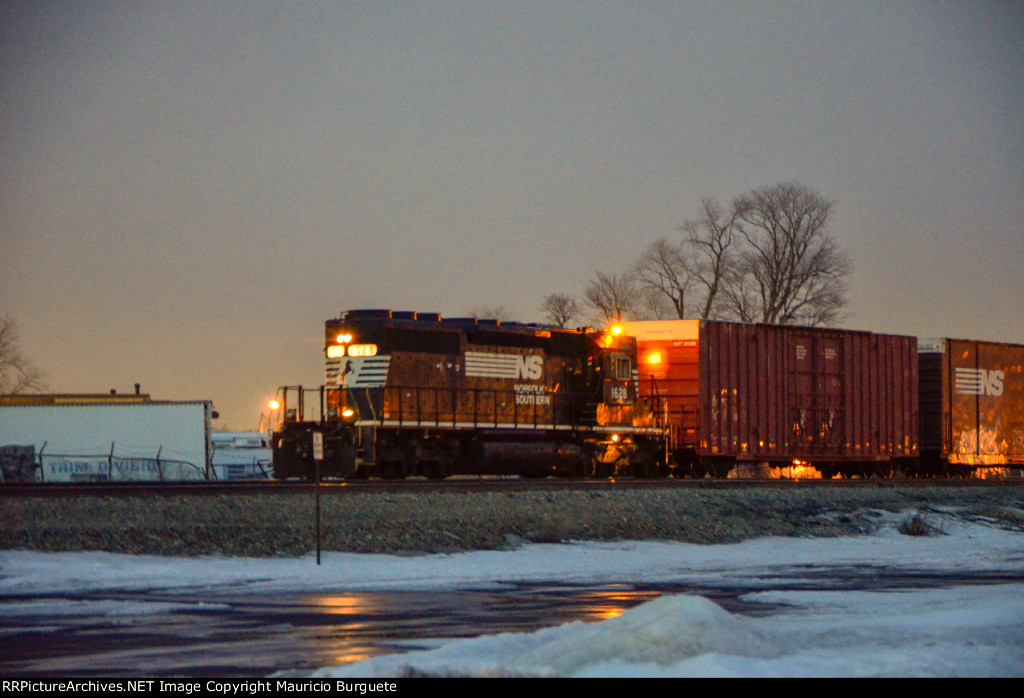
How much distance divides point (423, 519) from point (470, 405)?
27.1 feet

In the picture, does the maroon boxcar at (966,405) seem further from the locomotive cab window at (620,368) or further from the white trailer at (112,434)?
the white trailer at (112,434)

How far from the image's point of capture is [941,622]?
10367 mm

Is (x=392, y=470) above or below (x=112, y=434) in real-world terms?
below

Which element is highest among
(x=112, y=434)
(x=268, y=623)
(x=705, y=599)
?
(x=705, y=599)

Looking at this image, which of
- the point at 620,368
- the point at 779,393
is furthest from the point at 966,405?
the point at 620,368

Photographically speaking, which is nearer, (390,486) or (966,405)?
(390,486)

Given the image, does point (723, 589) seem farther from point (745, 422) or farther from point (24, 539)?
point (745, 422)

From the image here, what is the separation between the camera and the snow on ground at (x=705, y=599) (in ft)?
26.7

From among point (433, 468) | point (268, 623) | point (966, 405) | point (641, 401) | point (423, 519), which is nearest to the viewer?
point (268, 623)

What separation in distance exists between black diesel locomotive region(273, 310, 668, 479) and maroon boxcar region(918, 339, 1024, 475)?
9.05 meters

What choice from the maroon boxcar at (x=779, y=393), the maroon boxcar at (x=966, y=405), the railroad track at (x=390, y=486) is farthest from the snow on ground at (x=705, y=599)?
the maroon boxcar at (x=966, y=405)

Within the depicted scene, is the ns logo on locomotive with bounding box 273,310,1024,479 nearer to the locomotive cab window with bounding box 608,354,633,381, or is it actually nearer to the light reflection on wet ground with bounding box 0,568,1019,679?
the locomotive cab window with bounding box 608,354,633,381

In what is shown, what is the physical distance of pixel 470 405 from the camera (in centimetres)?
2750

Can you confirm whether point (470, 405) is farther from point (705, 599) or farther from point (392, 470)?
point (705, 599)
